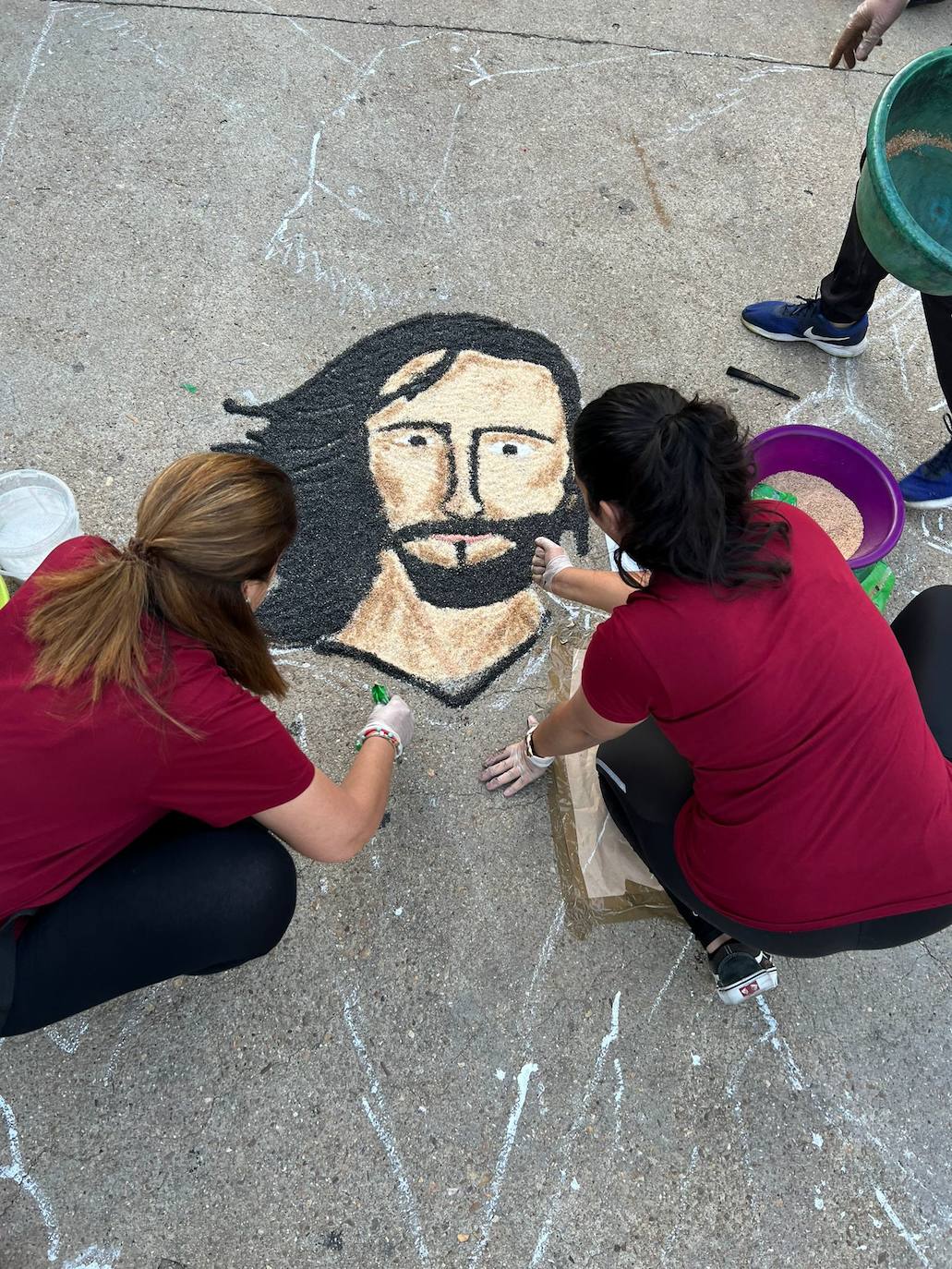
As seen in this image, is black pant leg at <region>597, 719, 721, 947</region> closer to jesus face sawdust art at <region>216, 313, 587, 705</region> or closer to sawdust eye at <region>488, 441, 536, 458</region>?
jesus face sawdust art at <region>216, 313, 587, 705</region>

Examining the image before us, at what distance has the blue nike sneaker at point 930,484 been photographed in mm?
2574

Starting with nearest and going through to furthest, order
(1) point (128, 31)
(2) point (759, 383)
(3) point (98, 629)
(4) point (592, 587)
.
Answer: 1. (3) point (98, 629)
2. (4) point (592, 587)
3. (2) point (759, 383)
4. (1) point (128, 31)

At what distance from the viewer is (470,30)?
11.5 ft

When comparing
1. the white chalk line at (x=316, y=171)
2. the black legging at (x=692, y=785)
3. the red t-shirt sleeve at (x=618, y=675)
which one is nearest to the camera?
the red t-shirt sleeve at (x=618, y=675)

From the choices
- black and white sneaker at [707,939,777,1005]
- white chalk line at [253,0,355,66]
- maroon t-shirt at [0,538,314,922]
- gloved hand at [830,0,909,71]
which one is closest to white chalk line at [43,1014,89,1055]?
maroon t-shirt at [0,538,314,922]

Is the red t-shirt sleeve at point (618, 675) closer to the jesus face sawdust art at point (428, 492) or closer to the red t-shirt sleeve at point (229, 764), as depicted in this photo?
the red t-shirt sleeve at point (229, 764)

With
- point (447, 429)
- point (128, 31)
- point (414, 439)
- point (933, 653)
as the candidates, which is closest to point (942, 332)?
point (933, 653)

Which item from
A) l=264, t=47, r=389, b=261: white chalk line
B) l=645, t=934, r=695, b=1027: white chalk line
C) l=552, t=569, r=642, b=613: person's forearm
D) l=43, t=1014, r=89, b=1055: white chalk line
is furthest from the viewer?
l=264, t=47, r=389, b=261: white chalk line

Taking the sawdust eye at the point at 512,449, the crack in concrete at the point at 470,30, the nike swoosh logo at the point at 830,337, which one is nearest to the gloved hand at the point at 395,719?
the sawdust eye at the point at 512,449

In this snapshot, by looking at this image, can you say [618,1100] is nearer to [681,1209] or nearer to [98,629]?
[681,1209]

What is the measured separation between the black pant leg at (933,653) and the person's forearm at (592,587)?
65 centimetres

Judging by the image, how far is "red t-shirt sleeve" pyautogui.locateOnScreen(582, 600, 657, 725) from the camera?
1.39m

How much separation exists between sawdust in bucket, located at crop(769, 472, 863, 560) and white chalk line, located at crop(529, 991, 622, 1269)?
1.44 meters

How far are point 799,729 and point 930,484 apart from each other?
5.44 feet
